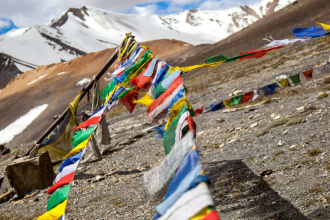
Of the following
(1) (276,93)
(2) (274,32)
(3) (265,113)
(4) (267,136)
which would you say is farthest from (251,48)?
(4) (267,136)

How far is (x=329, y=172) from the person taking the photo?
4.05 meters

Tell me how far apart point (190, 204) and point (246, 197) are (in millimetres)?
3135

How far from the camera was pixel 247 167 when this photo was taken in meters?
5.20

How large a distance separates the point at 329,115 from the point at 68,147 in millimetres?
5343

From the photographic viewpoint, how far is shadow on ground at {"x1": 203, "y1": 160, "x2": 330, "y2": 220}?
361cm

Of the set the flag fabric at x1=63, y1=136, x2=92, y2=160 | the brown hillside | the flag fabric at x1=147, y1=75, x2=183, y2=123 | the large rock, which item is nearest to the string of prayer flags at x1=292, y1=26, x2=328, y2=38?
the flag fabric at x1=147, y1=75, x2=183, y2=123

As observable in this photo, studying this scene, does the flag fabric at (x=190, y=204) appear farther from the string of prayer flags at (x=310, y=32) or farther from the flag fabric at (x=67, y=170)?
the string of prayer flags at (x=310, y=32)

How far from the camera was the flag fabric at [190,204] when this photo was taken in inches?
53.4

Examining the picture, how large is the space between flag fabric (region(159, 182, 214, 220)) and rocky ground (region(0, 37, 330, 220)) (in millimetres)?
2507

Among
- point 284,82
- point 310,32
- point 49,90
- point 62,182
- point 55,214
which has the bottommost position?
point 284,82

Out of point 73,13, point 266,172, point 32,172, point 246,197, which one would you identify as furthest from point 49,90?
point 73,13

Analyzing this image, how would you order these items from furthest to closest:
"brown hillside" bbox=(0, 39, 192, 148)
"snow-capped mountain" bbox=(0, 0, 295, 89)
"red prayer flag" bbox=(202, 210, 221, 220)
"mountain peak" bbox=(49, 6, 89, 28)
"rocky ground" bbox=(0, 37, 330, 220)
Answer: "mountain peak" bbox=(49, 6, 89, 28) < "snow-capped mountain" bbox=(0, 0, 295, 89) < "brown hillside" bbox=(0, 39, 192, 148) < "rocky ground" bbox=(0, 37, 330, 220) < "red prayer flag" bbox=(202, 210, 221, 220)

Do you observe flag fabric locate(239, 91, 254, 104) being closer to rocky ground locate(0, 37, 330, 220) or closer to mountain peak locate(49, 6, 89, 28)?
rocky ground locate(0, 37, 330, 220)

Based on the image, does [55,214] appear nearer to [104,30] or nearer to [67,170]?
[67,170]
